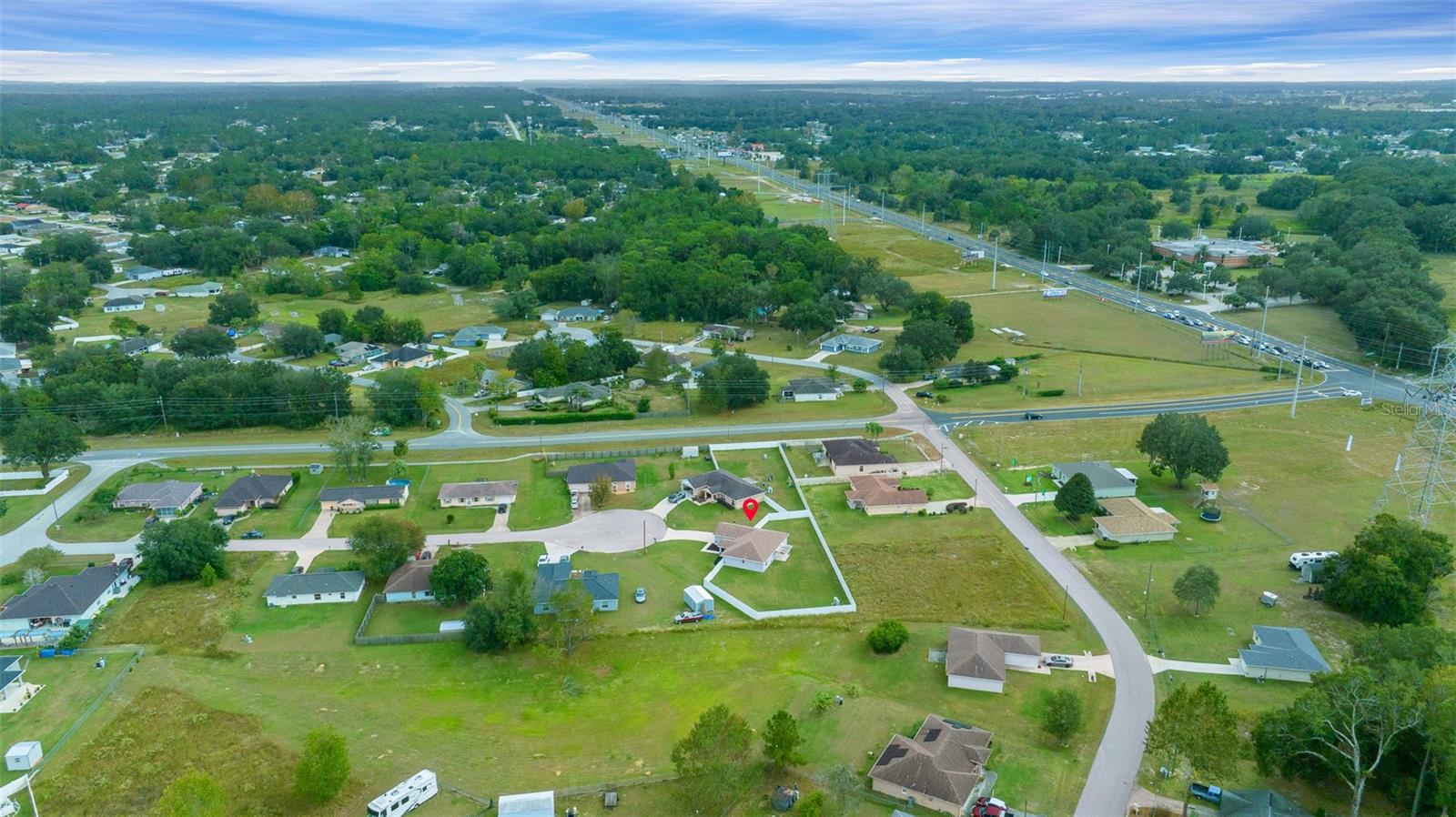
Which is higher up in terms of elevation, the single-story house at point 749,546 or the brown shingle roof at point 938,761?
the brown shingle roof at point 938,761

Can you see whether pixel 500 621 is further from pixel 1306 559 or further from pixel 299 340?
pixel 299 340

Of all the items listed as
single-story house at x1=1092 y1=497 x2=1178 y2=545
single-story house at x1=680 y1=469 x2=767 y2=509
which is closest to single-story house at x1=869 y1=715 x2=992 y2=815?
single-story house at x1=1092 y1=497 x2=1178 y2=545

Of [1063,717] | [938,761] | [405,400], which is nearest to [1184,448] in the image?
[1063,717]

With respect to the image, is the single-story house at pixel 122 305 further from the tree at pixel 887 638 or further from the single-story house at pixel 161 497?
the tree at pixel 887 638

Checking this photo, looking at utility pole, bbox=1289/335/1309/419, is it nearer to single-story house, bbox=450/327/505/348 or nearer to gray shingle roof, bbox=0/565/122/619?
single-story house, bbox=450/327/505/348

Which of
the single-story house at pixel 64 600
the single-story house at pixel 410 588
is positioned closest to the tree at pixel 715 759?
the single-story house at pixel 410 588

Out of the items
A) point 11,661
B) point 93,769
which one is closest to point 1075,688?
point 93,769

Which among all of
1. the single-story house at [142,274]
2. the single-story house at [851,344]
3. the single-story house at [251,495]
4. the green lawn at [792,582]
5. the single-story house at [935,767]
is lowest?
the green lawn at [792,582]

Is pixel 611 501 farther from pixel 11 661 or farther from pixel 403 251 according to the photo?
pixel 403 251
